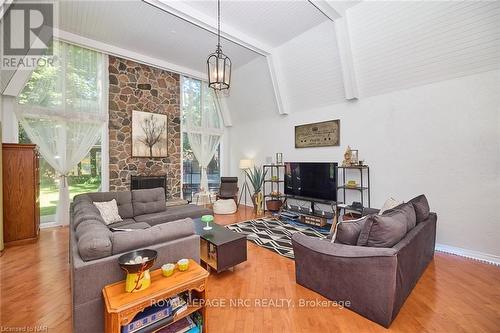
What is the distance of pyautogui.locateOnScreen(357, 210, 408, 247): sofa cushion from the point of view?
1.95 meters

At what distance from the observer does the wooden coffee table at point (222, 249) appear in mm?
2557

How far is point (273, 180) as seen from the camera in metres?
5.79

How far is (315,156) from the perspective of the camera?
5184mm

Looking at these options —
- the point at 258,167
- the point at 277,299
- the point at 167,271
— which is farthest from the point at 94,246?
the point at 258,167

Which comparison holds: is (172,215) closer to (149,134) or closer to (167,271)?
(167,271)

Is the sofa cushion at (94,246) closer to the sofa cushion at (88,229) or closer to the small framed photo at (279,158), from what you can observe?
the sofa cushion at (88,229)

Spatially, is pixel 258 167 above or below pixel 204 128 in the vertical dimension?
below

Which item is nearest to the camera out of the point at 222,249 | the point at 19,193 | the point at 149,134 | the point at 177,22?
the point at 222,249

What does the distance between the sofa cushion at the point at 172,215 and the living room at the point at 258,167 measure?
4 centimetres

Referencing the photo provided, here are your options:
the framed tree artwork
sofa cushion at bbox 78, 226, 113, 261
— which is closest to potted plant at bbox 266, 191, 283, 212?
the framed tree artwork

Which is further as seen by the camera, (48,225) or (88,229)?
(48,225)

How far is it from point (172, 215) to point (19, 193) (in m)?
2.52

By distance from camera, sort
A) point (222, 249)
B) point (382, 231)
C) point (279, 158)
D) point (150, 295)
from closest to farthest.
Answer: point (150, 295)
point (382, 231)
point (222, 249)
point (279, 158)

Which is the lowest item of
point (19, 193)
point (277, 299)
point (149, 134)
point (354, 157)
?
point (277, 299)
